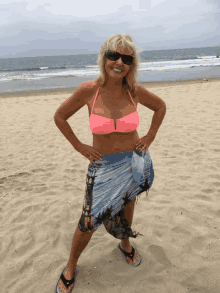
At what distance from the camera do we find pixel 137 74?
168cm

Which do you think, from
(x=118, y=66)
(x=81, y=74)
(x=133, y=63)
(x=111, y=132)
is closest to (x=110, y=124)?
(x=111, y=132)

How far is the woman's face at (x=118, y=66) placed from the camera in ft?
4.92

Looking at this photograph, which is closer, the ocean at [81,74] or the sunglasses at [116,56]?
the sunglasses at [116,56]

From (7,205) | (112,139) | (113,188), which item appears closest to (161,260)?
(113,188)

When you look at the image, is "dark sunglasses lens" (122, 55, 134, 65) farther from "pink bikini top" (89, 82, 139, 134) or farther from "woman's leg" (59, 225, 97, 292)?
"woman's leg" (59, 225, 97, 292)

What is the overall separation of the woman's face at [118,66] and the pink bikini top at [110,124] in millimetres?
301

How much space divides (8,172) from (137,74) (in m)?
3.36

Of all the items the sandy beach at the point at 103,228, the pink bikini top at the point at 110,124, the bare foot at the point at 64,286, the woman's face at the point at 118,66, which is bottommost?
the sandy beach at the point at 103,228

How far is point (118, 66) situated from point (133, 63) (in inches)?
7.1

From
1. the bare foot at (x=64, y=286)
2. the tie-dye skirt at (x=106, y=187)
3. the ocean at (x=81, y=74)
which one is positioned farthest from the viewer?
the ocean at (x=81, y=74)

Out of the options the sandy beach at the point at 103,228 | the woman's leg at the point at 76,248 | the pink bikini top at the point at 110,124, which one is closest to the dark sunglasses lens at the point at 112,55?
the pink bikini top at the point at 110,124

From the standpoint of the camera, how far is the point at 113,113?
5.14 feet

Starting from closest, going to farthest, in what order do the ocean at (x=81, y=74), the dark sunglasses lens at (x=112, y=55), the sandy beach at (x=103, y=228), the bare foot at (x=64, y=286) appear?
1. the dark sunglasses lens at (x=112, y=55)
2. the bare foot at (x=64, y=286)
3. the sandy beach at (x=103, y=228)
4. the ocean at (x=81, y=74)

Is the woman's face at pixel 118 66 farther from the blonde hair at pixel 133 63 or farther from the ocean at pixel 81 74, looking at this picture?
the ocean at pixel 81 74
